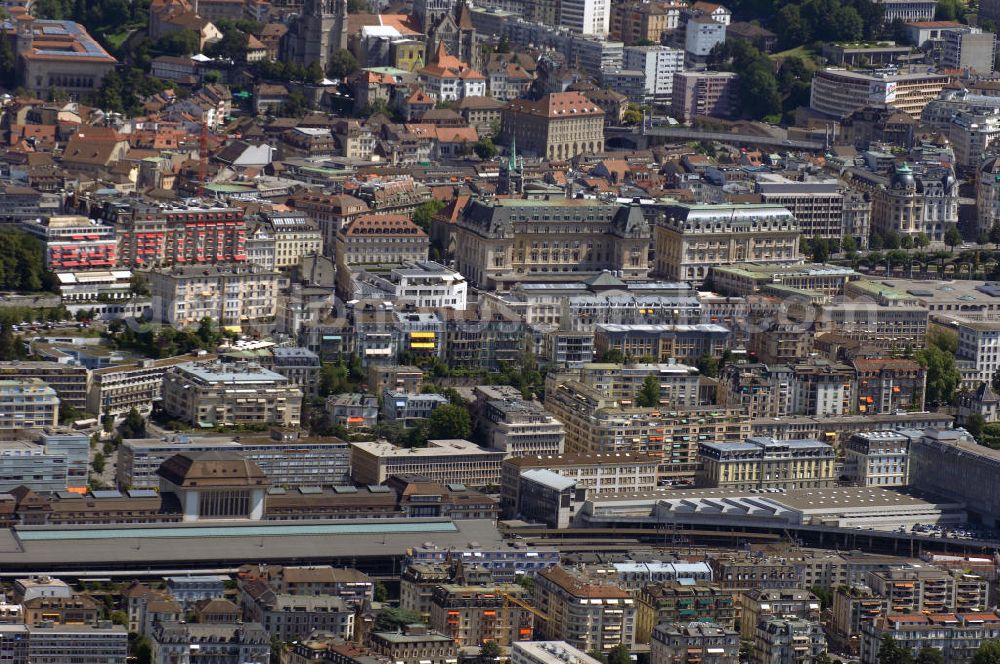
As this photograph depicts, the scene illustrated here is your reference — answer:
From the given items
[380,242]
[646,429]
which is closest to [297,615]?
[646,429]

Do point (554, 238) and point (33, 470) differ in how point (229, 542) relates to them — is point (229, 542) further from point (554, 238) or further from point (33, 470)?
point (554, 238)

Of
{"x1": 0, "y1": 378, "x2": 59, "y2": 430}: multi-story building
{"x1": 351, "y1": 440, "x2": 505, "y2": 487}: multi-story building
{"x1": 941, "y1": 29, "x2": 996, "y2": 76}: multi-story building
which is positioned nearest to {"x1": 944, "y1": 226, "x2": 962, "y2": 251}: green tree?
{"x1": 941, "y1": 29, "x2": 996, "y2": 76}: multi-story building

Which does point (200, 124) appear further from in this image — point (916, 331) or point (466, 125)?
point (916, 331)

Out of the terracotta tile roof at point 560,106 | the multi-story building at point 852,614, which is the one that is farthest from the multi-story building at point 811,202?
the multi-story building at point 852,614

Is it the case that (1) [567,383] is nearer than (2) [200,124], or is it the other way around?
(1) [567,383]

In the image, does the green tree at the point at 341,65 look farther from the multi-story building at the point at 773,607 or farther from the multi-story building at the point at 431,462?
the multi-story building at the point at 773,607

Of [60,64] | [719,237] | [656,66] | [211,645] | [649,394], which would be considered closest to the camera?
[211,645]

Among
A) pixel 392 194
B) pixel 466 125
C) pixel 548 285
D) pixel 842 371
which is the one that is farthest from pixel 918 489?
pixel 466 125
